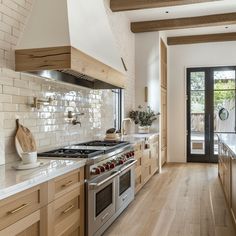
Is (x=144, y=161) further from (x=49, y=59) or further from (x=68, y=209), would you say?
(x=49, y=59)

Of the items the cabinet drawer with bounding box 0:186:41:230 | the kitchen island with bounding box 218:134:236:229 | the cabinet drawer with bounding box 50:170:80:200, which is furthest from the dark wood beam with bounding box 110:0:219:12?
the cabinet drawer with bounding box 0:186:41:230

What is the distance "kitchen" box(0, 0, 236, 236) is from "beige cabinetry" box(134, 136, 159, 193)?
0.02 m

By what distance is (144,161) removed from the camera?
16.6 feet

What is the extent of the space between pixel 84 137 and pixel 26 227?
91.2 inches

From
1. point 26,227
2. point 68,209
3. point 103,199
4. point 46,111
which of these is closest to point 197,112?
point 103,199

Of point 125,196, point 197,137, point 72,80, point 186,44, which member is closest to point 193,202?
point 125,196

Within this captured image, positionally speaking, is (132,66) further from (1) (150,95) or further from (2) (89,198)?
(2) (89,198)

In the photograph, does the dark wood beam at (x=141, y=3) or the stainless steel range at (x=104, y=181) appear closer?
the stainless steel range at (x=104, y=181)

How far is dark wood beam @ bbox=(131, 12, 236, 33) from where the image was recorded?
5.86 meters

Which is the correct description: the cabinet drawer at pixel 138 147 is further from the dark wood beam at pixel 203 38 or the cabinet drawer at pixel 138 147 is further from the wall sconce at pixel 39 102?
the dark wood beam at pixel 203 38

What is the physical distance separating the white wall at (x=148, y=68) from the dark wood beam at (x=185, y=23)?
0.27 meters

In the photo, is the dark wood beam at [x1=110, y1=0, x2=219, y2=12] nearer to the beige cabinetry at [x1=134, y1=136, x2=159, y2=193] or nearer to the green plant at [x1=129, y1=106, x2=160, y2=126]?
the green plant at [x1=129, y1=106, x2=160, y2=126]

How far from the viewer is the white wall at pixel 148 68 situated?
6.57 metres

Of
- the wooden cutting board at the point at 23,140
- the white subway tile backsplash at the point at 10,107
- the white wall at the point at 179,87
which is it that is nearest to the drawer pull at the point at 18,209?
the wooden cutting board at the point at 23,140
